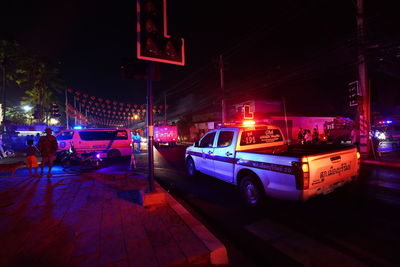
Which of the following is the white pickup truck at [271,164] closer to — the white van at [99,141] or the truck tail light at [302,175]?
the truck tail light at [302,175]

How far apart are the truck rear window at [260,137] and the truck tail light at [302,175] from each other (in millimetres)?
1870

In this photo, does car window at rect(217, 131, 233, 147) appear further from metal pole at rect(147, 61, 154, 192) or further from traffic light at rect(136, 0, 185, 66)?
traffic light at rect(136, 0, 185, 66)

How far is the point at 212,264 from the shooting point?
103 inches

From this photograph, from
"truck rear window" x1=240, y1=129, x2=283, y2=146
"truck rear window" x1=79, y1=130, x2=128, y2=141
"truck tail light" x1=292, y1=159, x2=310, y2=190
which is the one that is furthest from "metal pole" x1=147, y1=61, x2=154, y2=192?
"truck rear window" x1=79, y1=130, x2=128, y2=141

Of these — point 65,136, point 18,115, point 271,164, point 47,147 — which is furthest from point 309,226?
point 18,115

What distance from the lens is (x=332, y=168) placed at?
407cm

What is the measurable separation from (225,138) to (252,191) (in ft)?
5.82

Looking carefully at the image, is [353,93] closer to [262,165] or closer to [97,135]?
[262,165]

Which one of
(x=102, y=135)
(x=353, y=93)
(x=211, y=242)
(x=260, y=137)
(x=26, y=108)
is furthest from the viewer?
(x=26, y=108)

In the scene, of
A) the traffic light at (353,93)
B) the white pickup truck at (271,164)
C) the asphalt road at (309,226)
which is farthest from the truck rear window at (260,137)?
the traffic light at (353,93)

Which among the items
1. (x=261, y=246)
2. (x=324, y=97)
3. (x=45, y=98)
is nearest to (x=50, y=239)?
(x=261, y=246)

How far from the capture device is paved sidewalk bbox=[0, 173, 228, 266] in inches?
103

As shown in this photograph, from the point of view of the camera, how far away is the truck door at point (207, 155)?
20.6ft

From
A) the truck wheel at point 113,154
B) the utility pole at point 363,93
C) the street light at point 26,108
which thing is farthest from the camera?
the street light at point 26,108
